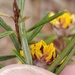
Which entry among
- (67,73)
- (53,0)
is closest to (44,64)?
(67,73)

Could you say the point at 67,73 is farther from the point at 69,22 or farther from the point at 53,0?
the point at 53,0

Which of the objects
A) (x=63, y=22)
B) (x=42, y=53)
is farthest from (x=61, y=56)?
(x=63, y=22)

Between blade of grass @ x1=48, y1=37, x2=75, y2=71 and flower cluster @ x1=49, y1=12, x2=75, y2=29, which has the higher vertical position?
flower cluster @ x1=49, y1=12, x2=75, y2=29

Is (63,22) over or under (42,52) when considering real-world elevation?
over

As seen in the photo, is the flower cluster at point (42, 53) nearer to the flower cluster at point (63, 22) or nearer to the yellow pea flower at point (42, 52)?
the yellow pea flower at point (42, 52)

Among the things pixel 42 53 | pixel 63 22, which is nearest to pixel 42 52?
pixel 42 53

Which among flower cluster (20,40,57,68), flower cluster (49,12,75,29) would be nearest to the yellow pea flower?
flower cluster (20,40,57,68)

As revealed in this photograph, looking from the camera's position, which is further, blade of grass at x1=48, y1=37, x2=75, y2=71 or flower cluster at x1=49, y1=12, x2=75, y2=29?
flower cluster at x1=49, y1=12, x2=75, y2=29

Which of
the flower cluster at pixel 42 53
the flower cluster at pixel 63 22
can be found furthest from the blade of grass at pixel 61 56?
the flower cluster at pixel 63 22

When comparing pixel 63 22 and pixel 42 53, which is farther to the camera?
pixel 63 22

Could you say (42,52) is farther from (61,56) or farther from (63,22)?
(63,22)

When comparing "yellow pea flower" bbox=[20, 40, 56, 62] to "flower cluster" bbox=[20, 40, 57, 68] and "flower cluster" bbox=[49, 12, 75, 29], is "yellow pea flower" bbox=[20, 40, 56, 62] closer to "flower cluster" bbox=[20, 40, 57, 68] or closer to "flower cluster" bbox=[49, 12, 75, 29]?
"flower cluster" bbox=[20, 40, 57, 68]
